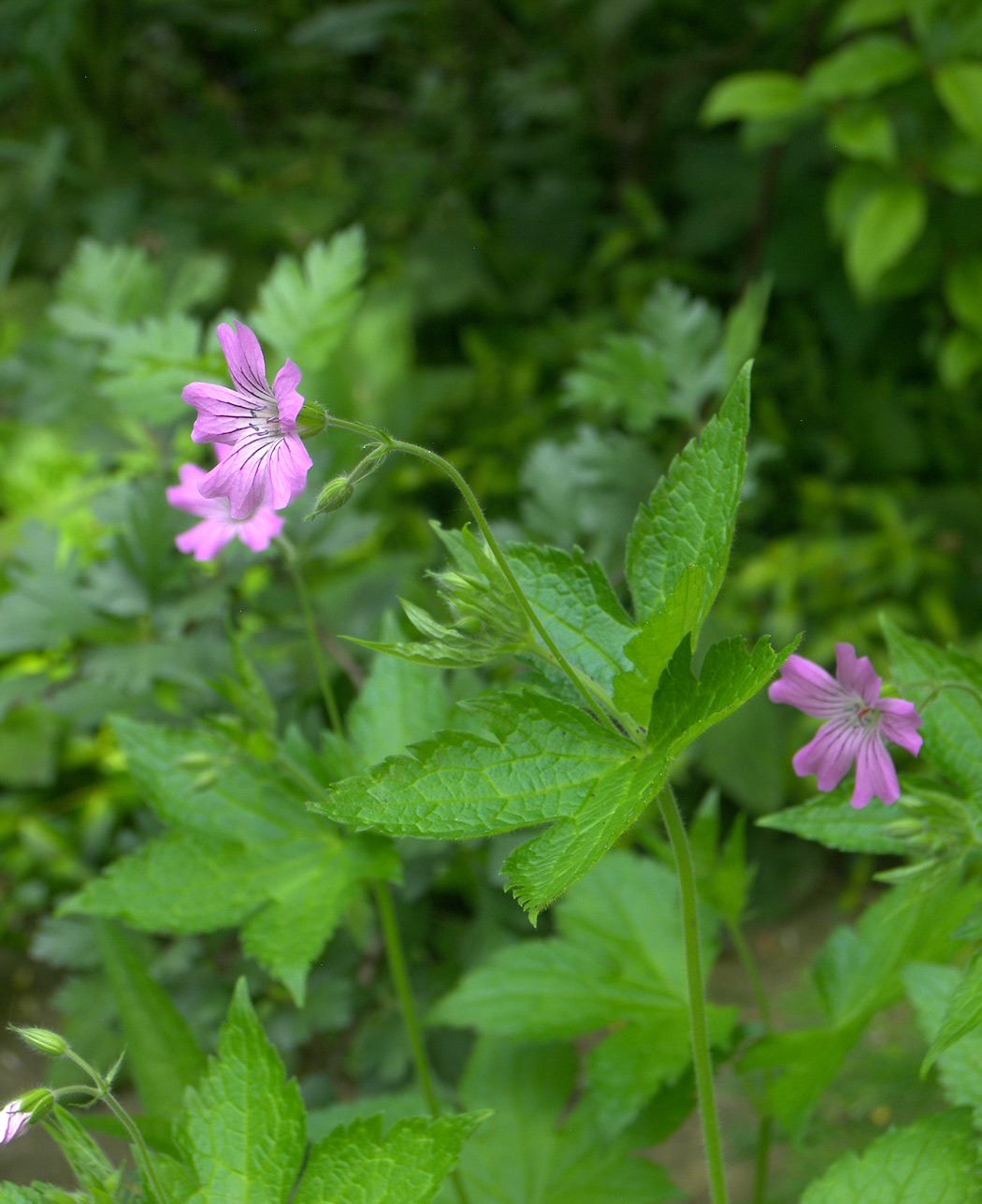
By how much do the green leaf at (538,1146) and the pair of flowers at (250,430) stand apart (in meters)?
0.69

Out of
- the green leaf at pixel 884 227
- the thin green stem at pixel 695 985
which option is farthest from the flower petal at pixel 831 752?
the green leaf at pixel 884 227

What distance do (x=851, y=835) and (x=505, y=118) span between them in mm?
2841

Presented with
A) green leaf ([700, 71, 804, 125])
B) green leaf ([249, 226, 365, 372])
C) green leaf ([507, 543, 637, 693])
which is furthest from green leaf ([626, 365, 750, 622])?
green leaf ([700, 71, 804, 125])

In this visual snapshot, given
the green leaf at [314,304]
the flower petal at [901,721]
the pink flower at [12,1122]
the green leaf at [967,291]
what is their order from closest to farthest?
the pink flower at [12,1122]
the flower petal at [901,721]
the green leaf at [314,304]
the green leaf at [967,291]

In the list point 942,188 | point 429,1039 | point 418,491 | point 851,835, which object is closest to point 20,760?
point 429,1039

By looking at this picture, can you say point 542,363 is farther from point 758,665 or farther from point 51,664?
point 758,665

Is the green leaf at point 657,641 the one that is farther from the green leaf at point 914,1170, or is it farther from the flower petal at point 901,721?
the green leaf at point 914,1170

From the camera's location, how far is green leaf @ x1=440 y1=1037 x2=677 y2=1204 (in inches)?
41.6

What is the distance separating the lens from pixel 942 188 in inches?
93.7

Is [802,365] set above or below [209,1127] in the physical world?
below

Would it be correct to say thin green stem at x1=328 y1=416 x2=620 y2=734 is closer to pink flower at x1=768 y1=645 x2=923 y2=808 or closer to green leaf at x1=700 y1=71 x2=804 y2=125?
pink flower at x1=768 y1=645 x2=923 y2=808

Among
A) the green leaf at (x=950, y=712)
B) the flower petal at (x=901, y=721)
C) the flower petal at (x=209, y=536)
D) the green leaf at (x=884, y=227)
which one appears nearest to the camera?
the flower petal at (x=901, y=721)

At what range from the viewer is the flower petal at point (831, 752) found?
0.82m

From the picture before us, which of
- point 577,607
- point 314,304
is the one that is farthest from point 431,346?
point 577,607
